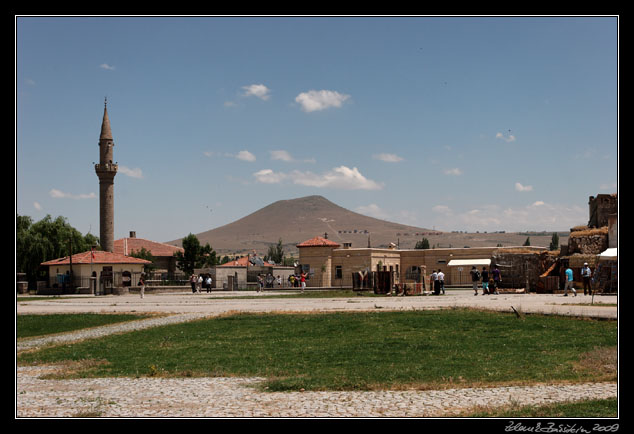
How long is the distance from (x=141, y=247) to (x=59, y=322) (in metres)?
85.3

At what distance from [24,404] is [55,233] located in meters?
65.3

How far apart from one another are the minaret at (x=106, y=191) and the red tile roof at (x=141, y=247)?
69.7ft

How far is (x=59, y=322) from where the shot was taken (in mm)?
24625

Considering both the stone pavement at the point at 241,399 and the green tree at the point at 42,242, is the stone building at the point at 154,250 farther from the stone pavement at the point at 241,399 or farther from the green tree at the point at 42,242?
the stone pavement at the point at 241,399

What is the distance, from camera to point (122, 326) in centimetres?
2261

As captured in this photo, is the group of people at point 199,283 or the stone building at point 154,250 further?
the stone building at point 154,250

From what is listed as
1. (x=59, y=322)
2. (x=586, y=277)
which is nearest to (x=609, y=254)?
(x=586, y=277)

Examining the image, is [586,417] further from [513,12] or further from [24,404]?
[24,404]

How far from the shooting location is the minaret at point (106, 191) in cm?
8194

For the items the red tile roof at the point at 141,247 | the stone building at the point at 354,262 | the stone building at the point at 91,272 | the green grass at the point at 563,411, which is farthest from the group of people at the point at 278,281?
the green grass at the point at 563,411

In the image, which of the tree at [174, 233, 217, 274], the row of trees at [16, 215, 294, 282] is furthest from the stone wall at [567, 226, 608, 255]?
the tree at [174, 233, 217, 274]

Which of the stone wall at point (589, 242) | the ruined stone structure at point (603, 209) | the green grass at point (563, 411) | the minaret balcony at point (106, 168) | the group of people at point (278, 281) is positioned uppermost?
the minaret balcony at point (106, 168)

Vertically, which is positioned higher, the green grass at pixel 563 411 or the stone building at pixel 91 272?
the green grass at pixel 563 411

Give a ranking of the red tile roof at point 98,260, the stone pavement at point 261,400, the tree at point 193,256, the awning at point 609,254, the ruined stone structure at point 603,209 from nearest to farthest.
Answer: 1. the stone pavement at point 261,400
2. the awning at point 609,254
3. the ruined stone structure at point 603,209
4. the red tile roof at point 98,260
5. the tree at point 193,256
